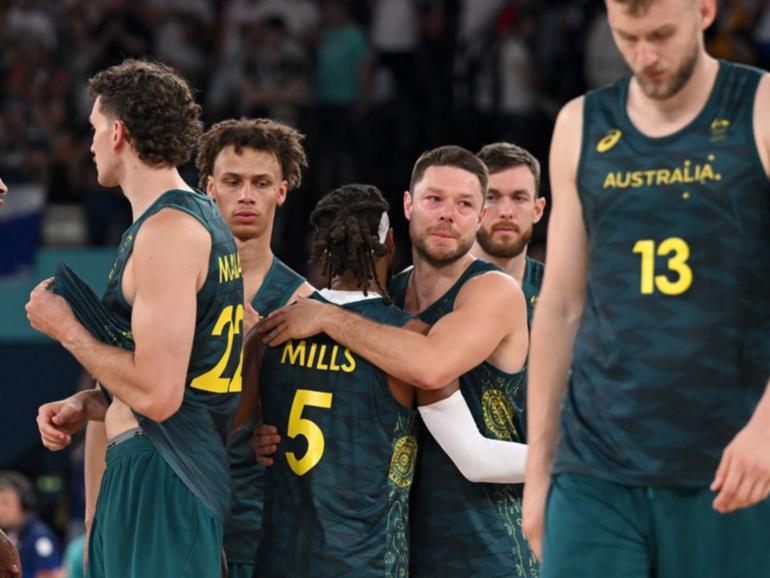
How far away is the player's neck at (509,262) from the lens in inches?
254

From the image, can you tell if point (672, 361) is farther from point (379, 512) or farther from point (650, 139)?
point (379, 512)

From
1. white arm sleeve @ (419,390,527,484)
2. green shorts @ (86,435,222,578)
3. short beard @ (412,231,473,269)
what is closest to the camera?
green shorts @ (86,435,222,578)

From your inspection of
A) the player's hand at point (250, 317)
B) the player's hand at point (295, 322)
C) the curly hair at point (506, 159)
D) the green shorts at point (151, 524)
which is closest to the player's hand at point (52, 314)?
the green shorts at point (151, 524)

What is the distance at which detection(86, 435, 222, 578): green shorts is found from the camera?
4.72 meters

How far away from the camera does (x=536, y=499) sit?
149 inches

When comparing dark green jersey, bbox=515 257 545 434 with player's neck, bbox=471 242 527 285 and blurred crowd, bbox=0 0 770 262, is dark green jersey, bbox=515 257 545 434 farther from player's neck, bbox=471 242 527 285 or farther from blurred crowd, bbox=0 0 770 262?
blurred crowd, bbox=0 0 770 262

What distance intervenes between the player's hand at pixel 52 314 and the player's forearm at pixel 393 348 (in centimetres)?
86

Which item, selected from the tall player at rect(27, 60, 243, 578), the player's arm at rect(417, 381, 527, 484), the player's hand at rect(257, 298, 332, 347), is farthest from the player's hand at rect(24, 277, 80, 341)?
the player's arm at rect(417, 381, 527, 484)

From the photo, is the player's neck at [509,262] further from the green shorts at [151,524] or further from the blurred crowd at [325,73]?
the blurred crowd at [325,73]

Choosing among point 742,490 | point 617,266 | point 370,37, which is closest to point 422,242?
point 617,266

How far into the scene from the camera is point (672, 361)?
3.59 metres

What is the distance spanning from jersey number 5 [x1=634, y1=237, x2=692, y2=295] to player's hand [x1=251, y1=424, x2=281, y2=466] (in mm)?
1862

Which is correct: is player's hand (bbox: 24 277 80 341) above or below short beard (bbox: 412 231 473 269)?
below

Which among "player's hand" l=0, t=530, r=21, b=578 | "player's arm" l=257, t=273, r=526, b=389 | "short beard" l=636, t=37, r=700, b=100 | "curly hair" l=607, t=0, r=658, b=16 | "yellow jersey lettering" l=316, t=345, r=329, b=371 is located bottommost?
"player's hand" l=0, t=530, r=21, b=578
